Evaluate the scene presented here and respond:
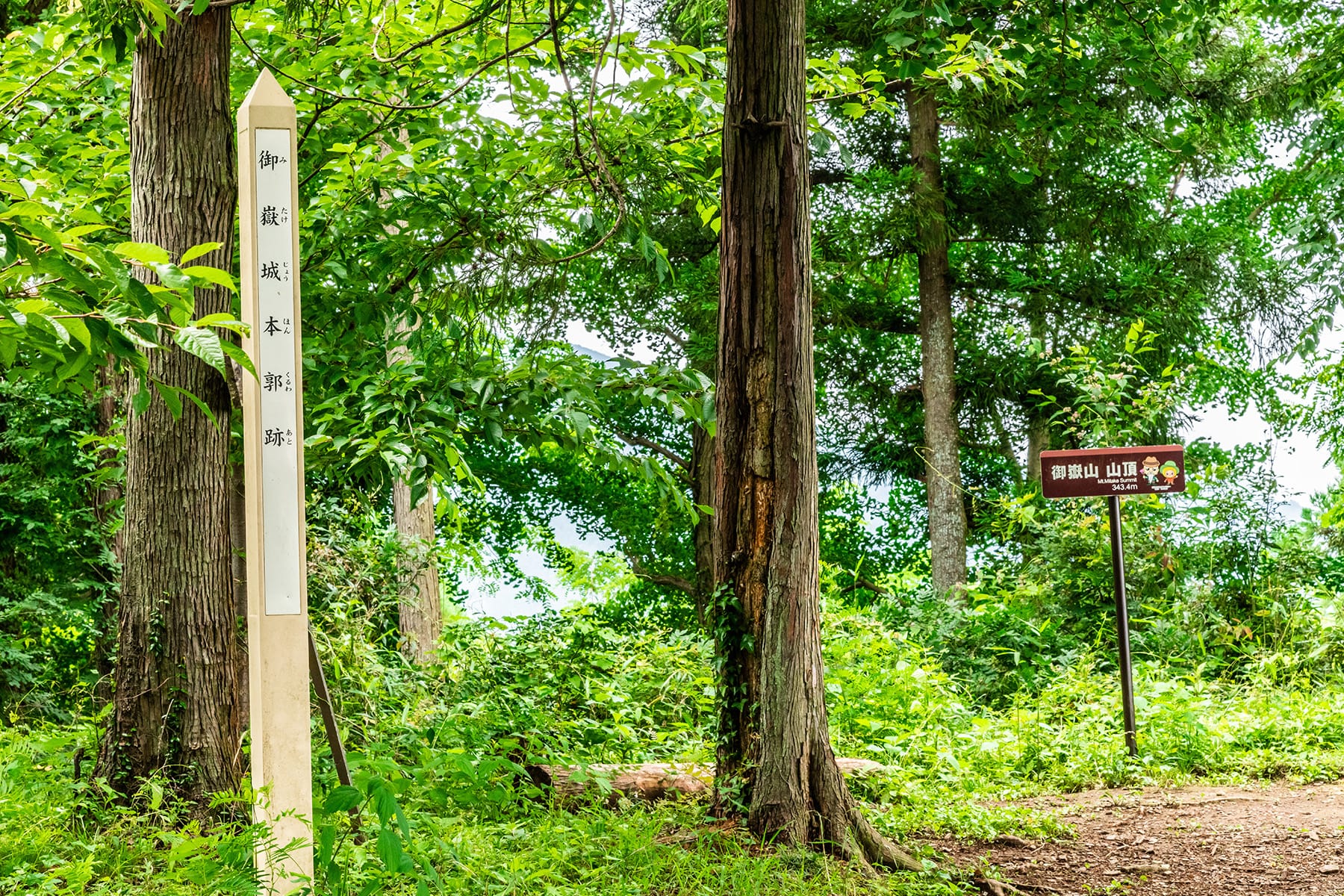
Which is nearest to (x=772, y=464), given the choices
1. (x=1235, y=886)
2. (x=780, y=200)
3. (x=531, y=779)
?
(x=780, y=200)

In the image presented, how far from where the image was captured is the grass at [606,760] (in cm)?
363

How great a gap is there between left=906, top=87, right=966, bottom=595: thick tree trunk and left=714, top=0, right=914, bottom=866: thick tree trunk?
20.9 ft

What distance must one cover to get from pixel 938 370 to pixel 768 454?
7.01 meters

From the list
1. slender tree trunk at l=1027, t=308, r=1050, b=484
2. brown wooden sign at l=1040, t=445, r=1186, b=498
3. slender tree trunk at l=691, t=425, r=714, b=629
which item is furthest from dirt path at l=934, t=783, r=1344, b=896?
slender tree trunk at l=691, t=425, r=714, b=629

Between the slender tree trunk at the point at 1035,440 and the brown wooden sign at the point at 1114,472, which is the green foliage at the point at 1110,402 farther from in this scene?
the brown wooden sign at the point at 1114,472

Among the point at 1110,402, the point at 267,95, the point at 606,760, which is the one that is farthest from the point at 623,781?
the point at 1110,402

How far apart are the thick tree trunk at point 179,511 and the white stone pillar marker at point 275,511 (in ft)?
3.72

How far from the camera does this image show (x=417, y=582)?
29.8 ft

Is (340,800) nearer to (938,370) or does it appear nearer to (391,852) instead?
(391,852)

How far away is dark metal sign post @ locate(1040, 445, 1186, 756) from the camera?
700 cm

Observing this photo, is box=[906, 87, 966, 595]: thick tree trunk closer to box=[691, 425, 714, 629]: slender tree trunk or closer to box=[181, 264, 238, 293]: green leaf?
box=[691, 425, 714, 629]: slender tree trunk

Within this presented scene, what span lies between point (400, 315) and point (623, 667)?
10.7ft

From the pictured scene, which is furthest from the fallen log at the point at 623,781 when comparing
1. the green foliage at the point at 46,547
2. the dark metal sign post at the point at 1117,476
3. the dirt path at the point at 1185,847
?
the green foliage at the point at 46,547

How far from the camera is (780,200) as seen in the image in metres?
4.76
